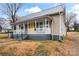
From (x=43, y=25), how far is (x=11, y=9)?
619 millimetres

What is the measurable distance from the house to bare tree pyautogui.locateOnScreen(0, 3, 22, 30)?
0.36 feet

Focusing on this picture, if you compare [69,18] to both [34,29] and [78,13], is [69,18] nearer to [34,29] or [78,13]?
[78,13]

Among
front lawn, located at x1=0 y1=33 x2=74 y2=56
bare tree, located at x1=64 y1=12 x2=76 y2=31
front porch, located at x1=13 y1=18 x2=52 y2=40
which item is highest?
bare tree, located at x1=64 y1=12 x2=76 y2=31

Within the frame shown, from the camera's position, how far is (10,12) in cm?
638

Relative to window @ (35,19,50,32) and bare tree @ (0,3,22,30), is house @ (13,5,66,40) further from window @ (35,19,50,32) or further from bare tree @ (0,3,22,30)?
bare tree @ (0,3,22,30)

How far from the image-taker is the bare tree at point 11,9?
20.9ft

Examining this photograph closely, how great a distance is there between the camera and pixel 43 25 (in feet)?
21.0

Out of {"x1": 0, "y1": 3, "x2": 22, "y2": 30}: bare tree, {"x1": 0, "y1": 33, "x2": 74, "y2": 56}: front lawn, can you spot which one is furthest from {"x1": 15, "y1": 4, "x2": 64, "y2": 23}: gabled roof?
{"x1": 0, "y1": 33, "x2": 74, "y2": 56}: front lawn

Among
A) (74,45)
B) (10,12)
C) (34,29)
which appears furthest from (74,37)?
(10,12)

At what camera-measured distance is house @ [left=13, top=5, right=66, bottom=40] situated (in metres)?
6.31

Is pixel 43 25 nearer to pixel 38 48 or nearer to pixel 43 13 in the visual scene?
pixel 43 13

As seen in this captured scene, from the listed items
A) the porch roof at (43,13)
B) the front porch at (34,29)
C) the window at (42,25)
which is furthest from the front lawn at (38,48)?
the porch roof at (43,13)

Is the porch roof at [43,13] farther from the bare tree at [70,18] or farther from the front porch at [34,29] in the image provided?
the bare tree at [70,18]

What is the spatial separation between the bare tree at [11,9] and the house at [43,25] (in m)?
0.11
